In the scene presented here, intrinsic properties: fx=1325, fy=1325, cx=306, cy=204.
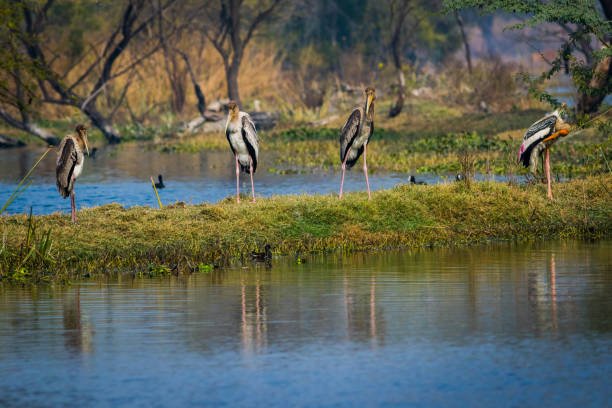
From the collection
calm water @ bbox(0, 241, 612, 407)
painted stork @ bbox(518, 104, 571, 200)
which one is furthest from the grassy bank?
calm water @ bbox(0, 241, 612, 407)

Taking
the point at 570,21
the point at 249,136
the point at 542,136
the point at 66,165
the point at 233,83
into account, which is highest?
the point at 233,83

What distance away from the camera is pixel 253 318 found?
12.2 metres

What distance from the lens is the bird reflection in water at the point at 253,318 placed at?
11006mm

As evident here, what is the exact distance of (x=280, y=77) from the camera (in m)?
59.9

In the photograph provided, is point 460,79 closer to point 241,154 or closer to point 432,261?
point 241,154

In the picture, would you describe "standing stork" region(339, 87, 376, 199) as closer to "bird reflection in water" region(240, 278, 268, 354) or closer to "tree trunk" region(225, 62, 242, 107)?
"bird reflection in water" region(240, 278, 268, 354)

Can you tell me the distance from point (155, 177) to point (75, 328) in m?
19.0

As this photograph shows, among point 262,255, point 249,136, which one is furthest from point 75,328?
point 249,136

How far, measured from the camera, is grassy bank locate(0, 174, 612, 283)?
1559cm

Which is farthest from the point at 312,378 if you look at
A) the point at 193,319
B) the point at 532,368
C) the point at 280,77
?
the point at 280,77

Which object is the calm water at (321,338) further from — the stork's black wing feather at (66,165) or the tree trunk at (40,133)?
the tree trunk at (40,133)

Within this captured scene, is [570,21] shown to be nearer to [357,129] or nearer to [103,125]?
[357,129]

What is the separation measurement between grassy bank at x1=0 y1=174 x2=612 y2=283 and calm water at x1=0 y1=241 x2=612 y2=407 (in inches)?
31.0

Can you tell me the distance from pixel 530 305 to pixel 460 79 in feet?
125
